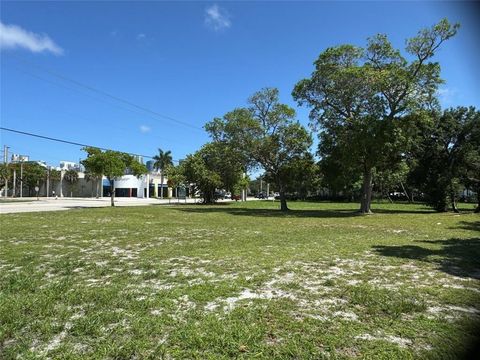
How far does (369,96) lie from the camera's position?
25.8m

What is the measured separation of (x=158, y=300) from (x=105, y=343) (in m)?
1.33

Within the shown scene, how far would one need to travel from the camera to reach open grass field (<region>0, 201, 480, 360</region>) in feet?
13.4

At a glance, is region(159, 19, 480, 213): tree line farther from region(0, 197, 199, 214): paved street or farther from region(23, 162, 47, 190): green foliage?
region(23, 162, 47, 190): green foliage

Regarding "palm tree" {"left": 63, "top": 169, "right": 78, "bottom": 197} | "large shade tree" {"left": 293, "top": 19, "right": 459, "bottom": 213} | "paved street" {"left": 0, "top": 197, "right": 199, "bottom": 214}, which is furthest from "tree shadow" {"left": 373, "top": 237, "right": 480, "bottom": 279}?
"palm tree" {"left": 63, "top": 169, "right": 78, "bottom": 197}

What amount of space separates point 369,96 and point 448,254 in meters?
17.8

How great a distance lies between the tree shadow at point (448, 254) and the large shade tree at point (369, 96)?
1306 centimetres

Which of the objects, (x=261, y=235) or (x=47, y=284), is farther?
(x=261, y=235)

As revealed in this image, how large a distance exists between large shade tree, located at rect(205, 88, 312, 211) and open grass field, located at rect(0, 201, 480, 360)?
64.4 feet

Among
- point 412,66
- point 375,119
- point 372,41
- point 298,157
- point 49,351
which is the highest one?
point 372,41

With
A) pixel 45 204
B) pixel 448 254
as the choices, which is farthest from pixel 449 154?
pixel 45 204

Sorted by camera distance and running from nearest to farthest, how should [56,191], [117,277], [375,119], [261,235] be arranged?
[117,277] → [261,235] → [375,119] → [56,191]

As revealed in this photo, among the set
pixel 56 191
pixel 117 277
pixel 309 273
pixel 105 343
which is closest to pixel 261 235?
pixel 309 273

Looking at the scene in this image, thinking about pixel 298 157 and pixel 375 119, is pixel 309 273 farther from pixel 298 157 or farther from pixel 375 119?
pixel 298 157

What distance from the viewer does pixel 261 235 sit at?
13492mm
